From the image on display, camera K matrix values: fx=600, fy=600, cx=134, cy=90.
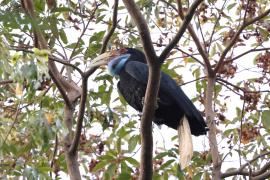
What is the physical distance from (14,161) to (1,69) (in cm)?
109

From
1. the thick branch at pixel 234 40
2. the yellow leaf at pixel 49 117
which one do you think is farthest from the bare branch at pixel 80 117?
the thick branch at pixel 234 40

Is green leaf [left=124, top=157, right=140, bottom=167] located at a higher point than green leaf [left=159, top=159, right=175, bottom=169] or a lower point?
higher

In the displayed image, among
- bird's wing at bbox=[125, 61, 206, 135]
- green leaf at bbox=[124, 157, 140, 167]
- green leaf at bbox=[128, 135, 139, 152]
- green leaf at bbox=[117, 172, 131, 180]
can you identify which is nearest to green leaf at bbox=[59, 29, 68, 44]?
bird's wing at bbox=[125, 61, 206, 135]

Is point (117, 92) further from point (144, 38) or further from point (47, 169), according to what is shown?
point (144, 38)

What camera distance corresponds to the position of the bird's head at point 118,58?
11.5ft

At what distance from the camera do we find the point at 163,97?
11.6 feet

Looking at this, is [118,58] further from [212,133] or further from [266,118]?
[266,118]

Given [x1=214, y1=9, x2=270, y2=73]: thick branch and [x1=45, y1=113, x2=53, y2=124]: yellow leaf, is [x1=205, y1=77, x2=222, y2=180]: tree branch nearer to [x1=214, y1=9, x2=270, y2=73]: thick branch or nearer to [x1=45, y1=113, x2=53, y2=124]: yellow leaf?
[x1=214, y1=9, x2=270, y2=73]: thick branch

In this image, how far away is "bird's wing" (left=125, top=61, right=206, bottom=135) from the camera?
3.39 m

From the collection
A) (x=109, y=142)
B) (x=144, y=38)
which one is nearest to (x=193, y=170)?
(x=109, y=142)

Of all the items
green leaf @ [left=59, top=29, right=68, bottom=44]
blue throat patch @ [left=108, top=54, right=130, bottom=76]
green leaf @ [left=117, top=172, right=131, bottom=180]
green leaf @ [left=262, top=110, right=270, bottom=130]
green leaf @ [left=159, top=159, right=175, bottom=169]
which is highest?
green leaf @ [left=59, top=29, right=68, bottom=44]

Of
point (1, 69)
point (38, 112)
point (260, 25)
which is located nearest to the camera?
point (1, 69)

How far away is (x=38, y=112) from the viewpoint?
9.21 ft

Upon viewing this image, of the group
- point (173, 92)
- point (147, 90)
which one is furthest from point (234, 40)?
point (147, 90)
